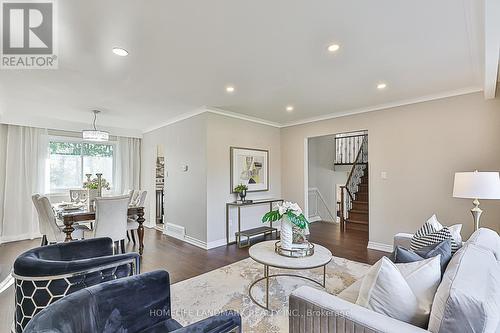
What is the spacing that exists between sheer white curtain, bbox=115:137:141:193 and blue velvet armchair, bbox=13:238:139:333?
15.4 feet

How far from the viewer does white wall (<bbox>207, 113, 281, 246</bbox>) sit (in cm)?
454

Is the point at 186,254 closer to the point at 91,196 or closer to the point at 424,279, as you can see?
the point at 91,196

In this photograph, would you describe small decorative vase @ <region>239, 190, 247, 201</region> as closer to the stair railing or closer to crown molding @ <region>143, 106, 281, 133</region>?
crown molding @ <region>143, 106, 281, 133</region>

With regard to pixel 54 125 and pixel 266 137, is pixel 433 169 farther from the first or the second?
pixel 54 125

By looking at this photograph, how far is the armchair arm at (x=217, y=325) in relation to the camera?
107 centimetres

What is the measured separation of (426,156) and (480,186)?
1.26 m

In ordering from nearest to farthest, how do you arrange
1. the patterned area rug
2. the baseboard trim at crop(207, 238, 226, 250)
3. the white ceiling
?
1. the white ceiling
2. the patterned area rug
3. the baseboard trim at crop(207, 238, 226, 250)

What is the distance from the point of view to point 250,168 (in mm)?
5285

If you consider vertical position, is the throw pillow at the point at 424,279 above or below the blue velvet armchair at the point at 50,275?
above

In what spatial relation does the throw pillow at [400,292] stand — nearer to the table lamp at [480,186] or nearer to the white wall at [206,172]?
the table lamp at [480,186]

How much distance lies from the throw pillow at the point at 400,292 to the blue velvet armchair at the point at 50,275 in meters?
1.70

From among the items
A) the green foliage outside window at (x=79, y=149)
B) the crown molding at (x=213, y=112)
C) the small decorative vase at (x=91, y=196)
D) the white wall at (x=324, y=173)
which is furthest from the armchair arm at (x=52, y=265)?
the white wall at (x=324, y=173)

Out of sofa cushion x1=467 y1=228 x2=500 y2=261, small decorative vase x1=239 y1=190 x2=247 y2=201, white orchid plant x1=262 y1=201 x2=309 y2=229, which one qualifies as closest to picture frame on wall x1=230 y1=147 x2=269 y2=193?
small decorative vase x1=239 y1=190 x2=247 y2=201

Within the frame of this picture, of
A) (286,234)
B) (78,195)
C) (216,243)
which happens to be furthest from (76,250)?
(78,195)
